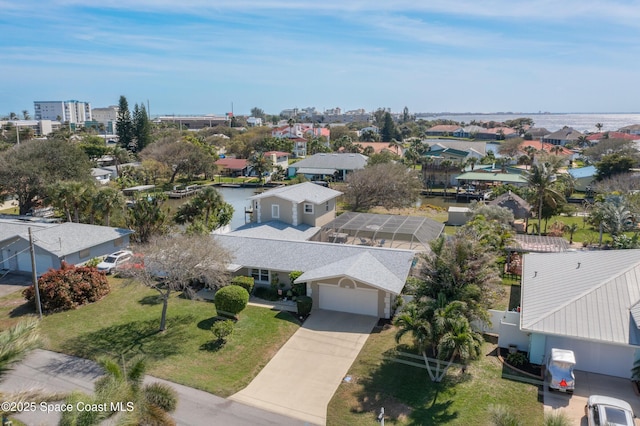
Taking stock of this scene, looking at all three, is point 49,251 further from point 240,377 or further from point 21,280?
→ point 240,377

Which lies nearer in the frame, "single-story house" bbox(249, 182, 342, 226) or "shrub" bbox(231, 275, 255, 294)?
"shrub" bbox(231, 275, 255, 294)

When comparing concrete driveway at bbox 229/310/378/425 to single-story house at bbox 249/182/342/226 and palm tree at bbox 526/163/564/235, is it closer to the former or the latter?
single-story house at bbox 249/182/342/226

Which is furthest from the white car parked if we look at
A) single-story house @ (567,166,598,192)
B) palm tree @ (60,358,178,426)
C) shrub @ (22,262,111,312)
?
single-story house @ (567,166,598,192)

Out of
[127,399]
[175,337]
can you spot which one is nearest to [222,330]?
[175,337]

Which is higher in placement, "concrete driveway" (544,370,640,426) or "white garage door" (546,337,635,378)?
"white garage door" (546,337,635,378)

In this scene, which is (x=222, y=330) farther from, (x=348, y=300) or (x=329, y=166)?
(x=329, y=166)

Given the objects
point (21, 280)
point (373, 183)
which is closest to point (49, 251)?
point (21, 280)
